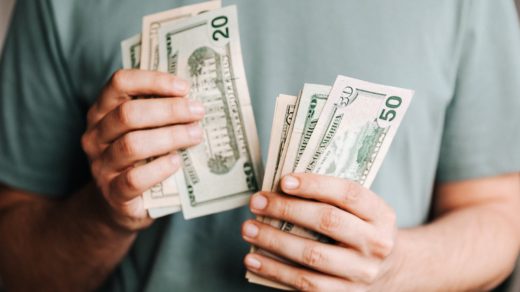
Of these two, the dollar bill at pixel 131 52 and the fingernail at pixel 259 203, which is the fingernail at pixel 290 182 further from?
the dollar bill at pixel 131 52

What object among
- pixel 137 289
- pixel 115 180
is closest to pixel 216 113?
pixel 115 180

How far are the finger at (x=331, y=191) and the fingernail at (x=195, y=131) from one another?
0.22 m

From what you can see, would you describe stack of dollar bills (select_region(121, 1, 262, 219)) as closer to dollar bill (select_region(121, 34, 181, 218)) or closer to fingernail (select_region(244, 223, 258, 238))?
dollar bill (select_region(121, 34, 181, 218))

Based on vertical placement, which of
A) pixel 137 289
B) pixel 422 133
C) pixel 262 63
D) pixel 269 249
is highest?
pixel 262 63

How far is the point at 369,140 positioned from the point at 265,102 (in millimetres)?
248

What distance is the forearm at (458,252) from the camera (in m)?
1.00

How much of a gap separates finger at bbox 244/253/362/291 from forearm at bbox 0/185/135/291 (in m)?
0.37

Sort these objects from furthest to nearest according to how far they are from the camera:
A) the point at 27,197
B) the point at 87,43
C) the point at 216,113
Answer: the point at 27,197 → the point at 87,43 → the point at 216,113

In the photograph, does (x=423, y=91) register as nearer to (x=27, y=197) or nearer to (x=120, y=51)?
(x=120, y=51)

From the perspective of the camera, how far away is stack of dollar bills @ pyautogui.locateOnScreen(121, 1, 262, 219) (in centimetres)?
100

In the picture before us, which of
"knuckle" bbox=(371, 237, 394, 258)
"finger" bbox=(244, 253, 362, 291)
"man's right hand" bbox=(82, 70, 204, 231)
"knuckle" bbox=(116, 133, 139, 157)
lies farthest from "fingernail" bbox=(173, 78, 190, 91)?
"knuckle" bbox=(371, 237, 394, 258)

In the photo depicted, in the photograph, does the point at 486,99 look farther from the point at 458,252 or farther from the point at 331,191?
the point at 331,191

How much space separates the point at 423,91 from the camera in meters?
1.04

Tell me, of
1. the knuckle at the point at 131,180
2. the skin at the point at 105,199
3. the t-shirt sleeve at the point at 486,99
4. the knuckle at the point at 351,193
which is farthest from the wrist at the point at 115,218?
the t-shirt sleeve at the point at 486,99
